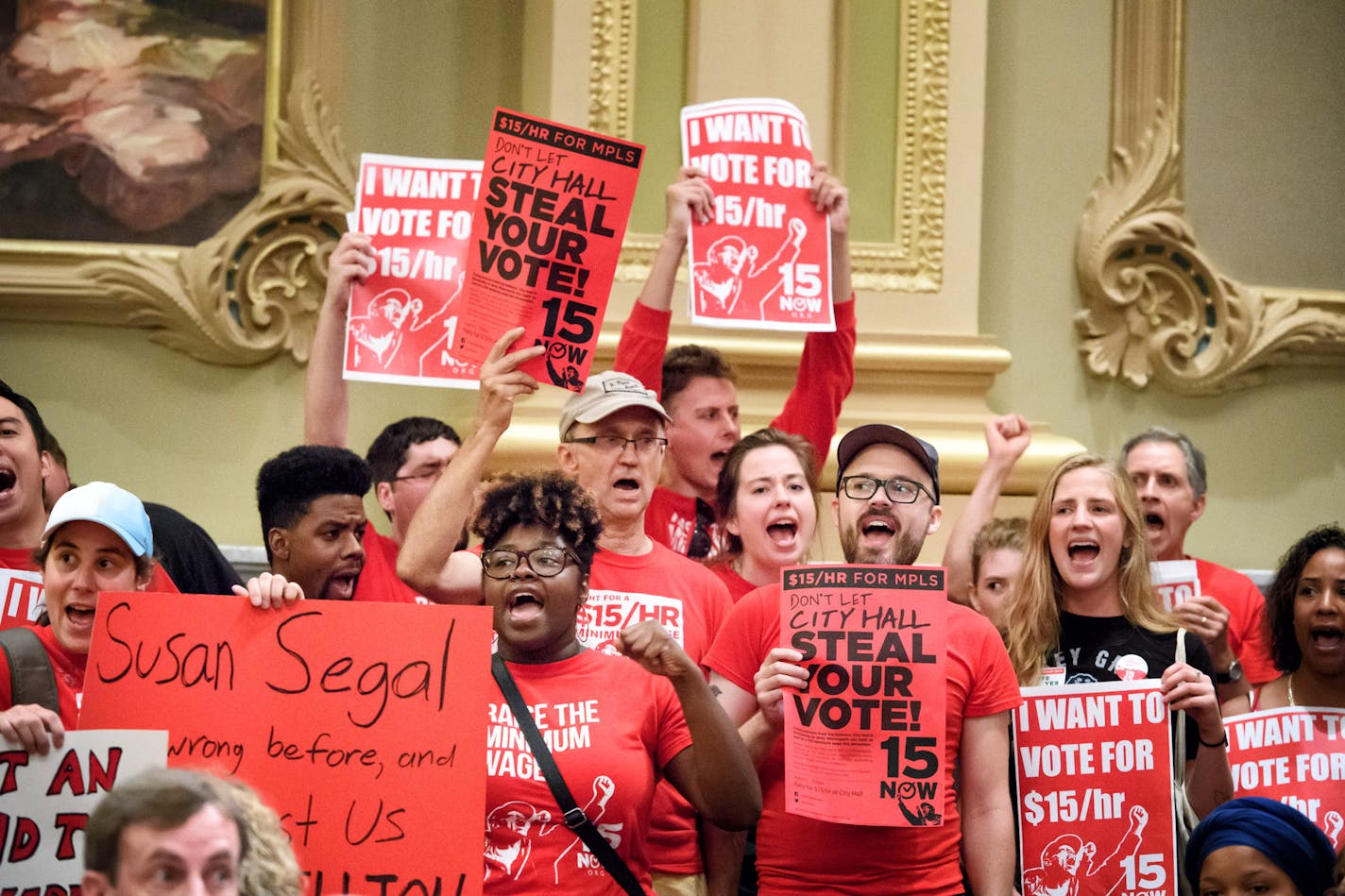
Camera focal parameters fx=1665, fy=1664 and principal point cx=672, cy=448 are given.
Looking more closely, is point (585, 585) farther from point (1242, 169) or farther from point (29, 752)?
point (1242, 169)

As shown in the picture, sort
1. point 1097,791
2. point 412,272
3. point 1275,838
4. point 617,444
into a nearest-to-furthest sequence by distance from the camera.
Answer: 1. point 1275,838
2. point 1097,791
3. point 617,444
4. point 412,272

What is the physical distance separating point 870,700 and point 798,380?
1.71 metres

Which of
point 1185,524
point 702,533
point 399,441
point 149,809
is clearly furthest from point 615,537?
point 1185,524

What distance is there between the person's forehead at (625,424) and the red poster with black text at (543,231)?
239 millimetres

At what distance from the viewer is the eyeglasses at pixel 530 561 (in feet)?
11.1

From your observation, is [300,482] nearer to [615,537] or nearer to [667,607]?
[615,537]

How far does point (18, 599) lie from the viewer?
3.73m

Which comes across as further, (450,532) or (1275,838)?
(450,532)

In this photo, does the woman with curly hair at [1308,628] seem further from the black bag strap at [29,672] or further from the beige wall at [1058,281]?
the black bag strap at [29,672]

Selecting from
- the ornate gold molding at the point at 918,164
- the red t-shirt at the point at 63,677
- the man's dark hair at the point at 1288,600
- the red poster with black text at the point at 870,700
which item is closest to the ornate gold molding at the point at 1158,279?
the ornate gold molding at the point at 918,164

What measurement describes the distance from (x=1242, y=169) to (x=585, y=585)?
4.10m

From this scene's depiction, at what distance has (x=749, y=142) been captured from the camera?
4.74 metres

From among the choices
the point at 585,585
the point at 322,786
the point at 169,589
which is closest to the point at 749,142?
the point at 585,585

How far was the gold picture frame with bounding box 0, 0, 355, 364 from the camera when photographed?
5.95m
